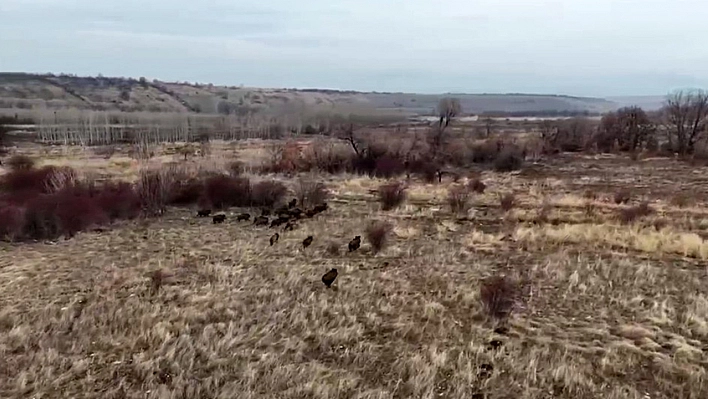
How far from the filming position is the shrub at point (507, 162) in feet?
121

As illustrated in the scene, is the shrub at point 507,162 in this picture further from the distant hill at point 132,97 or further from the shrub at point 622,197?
the distant hill at point 132,97

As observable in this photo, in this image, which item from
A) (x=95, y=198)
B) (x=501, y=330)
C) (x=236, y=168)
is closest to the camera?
(x=501, y=330)

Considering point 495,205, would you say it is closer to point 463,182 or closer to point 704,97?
point 463,182

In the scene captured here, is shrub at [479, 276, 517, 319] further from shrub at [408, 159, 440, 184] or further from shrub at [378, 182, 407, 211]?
shrub at [408, 159, 440, 184]

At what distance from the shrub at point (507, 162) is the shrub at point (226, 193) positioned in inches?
787

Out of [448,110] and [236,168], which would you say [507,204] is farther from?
[448,110]

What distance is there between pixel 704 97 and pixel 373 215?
135ft

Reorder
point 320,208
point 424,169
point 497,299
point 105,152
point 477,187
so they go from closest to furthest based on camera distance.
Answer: point 497,299 < point 320,208 < point 477,187 < point 424,169 < point 105,152

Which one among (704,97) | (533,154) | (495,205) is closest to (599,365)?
(495,205)

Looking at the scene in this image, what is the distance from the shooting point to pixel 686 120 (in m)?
46.5

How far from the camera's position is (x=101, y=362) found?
7359 millimetres

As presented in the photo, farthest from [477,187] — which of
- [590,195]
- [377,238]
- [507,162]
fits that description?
[507,162]

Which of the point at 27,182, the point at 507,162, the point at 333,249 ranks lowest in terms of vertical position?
the point at 507,162

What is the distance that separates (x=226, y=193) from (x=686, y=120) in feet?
133
